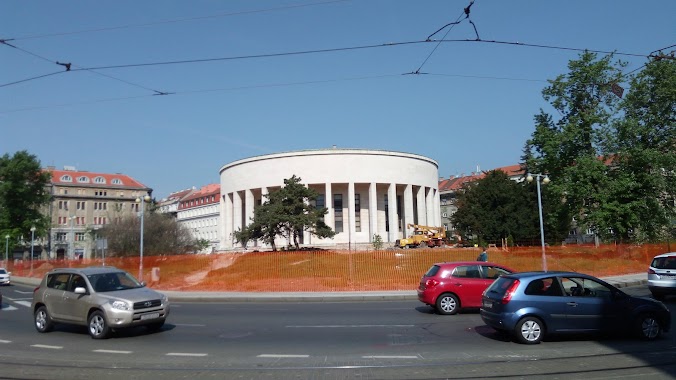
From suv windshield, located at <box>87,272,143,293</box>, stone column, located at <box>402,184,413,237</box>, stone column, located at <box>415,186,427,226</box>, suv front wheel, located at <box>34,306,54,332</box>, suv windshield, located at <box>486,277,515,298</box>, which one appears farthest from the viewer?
stone column, located at <box>415,186,427,226</box>

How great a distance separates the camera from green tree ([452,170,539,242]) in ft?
212

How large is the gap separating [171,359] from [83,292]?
3.96m

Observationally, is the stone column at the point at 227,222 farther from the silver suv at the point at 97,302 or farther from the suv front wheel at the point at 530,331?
the suv front wheel at the point at 530,331

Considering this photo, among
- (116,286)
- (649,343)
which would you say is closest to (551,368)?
(649,343)

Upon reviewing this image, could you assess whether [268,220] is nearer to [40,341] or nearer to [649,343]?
[40,341]

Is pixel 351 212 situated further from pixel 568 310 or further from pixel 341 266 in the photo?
pixel 568 310

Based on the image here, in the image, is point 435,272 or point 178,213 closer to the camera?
point 435,272

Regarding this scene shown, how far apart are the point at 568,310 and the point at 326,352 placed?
481 cm

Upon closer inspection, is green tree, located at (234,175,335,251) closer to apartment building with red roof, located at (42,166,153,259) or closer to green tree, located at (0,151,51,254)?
green tree, located at (0,151,51,254)

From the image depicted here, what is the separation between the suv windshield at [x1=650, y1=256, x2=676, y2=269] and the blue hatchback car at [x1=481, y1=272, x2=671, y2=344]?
9.29 m

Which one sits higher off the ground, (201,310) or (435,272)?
(435,272)

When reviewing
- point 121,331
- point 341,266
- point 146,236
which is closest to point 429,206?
point 146,236

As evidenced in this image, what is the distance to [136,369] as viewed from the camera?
8.96 m

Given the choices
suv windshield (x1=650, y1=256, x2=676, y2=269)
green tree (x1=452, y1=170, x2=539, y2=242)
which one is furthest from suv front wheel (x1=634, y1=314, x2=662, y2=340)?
green tree (x1=452, y1=170, x2=539, y2=242)
